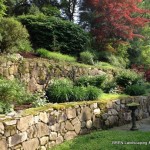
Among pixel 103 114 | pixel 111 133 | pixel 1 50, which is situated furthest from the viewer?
pixel 1 50

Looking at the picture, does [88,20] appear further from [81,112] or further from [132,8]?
[81,112]

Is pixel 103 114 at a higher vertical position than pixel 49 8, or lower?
lower

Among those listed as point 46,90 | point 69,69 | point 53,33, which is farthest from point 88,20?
point 46,90

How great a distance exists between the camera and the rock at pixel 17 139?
6.21 metres

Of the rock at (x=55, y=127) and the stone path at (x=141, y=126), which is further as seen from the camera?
the stone path at (x=141, y=126)

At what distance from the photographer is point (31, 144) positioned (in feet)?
22.2

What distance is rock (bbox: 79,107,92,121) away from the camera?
8684mm

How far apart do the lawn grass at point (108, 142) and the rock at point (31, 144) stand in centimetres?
58

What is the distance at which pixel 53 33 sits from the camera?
1462 cm

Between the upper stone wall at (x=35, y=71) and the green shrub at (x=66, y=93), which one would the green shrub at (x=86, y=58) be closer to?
the upper stone wall at (x=35, y=71)

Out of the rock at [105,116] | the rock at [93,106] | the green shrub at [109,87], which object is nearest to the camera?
the rock at [93,106]

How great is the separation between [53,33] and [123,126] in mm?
6345

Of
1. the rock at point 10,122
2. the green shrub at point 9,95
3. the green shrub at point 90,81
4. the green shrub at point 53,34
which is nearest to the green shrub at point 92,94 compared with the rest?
the green shrub at point 90,81

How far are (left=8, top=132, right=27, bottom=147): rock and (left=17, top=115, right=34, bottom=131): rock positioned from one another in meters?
0.12
